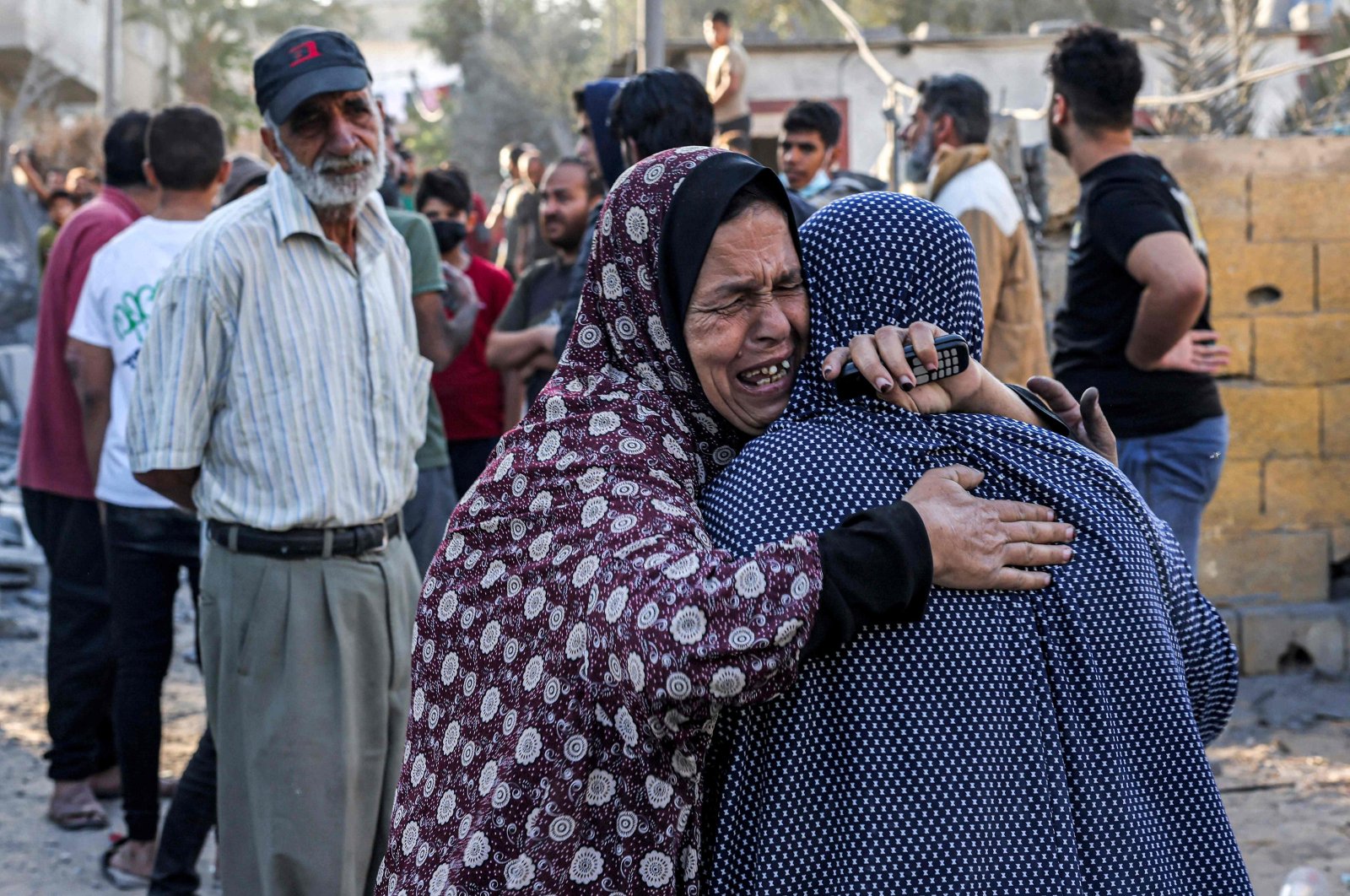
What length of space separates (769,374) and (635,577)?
441 millimetres

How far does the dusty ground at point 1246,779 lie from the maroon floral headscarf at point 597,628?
9.70 feet

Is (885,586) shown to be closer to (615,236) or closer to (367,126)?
(615,236)

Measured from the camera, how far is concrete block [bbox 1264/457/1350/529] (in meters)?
6.98

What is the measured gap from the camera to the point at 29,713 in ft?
22.6

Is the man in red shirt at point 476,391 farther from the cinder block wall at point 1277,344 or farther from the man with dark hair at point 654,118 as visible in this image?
the cinder block wall at point 1277,344

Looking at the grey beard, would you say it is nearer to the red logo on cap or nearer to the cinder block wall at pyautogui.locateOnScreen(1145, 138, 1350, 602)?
the red logo on cap

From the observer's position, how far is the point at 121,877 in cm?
482

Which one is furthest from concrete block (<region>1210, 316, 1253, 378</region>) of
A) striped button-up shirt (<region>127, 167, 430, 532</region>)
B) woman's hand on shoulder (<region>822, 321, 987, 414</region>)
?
woman's hand on shoulder (<region>822, 321, 987, 414</region>)

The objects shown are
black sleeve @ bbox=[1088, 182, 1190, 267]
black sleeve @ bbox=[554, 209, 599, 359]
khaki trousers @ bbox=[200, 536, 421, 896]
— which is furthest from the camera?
black sleeve @ bbox=[1088, 182, 1190, 267]

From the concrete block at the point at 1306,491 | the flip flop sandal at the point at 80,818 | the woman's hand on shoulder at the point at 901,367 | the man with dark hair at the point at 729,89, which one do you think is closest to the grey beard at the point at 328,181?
the woman's hand on shoulder at the point at 901,367

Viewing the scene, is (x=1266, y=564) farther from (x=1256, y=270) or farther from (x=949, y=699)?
(x=949, y=699)

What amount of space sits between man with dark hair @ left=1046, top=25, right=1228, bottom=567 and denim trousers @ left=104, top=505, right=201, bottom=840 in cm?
283

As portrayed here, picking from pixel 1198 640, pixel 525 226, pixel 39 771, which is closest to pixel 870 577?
pixel 1198 640

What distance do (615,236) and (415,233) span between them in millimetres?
2680
